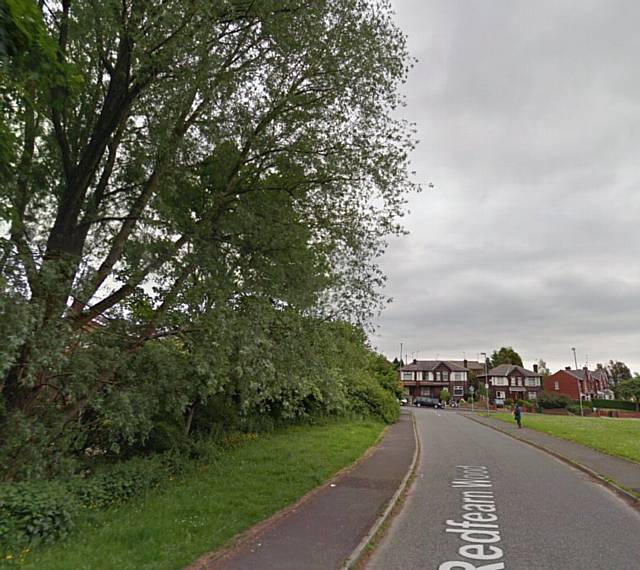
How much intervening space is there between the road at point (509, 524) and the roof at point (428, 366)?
274 ft

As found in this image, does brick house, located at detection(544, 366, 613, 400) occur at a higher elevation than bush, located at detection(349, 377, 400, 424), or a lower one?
higher

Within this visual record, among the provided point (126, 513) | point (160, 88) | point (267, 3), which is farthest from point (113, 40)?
point (126, 513)

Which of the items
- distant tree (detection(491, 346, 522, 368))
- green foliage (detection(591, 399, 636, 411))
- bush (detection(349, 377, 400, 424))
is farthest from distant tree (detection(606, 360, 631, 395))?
bush (detection(349, 377, 400, 424))

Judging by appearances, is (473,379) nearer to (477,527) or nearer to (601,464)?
(601,464)

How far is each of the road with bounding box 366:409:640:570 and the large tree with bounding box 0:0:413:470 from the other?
3.85m

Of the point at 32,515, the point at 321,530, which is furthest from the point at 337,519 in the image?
the point at 32,515

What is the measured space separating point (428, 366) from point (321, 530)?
9300 centimetres

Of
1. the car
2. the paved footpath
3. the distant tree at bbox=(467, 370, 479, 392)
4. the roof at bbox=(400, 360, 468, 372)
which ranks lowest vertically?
the paved footpath

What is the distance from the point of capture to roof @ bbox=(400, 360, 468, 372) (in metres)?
93.9

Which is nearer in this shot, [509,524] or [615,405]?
[509,524]

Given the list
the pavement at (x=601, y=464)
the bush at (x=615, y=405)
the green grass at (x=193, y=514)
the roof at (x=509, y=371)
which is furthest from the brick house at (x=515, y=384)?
the green grass at (x=193, y=514)

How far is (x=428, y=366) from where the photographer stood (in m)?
96.5

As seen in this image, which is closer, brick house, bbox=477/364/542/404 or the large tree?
the large tree

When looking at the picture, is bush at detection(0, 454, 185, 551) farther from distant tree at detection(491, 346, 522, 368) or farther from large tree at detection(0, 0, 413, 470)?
distant tree at detection(491, 346, 522, 368)
